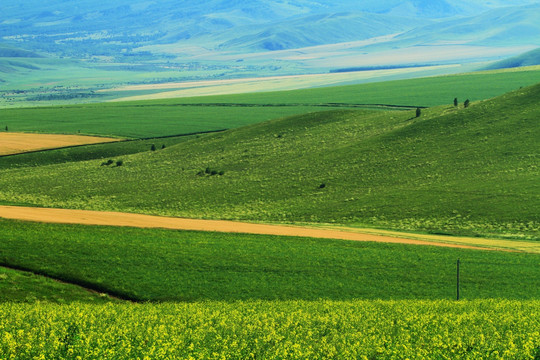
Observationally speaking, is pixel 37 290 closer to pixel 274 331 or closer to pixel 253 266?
pixel 253 266

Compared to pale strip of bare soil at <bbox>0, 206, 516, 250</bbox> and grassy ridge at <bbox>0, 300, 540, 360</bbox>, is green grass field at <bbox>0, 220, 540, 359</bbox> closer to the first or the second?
grassy ridge at <bbox>0, 300, 540, 360</bbox>

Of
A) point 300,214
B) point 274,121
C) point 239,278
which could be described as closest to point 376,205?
point 300,214

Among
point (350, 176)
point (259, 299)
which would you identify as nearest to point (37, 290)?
point (259, 299)

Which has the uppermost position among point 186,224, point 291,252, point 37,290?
point 37,290

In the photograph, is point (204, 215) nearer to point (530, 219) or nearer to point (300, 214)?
point (300, 214)

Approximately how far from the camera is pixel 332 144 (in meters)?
120

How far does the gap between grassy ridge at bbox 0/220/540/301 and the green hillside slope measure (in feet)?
63.5

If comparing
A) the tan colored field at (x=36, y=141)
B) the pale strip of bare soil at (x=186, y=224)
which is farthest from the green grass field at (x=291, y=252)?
the tan colored field at (x=36, y=141)

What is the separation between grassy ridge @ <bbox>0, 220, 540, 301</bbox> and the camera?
41.0 m

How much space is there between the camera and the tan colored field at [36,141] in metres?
132

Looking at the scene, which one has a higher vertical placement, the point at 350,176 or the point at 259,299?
the point at 259,299

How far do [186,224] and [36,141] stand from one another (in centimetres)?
8652

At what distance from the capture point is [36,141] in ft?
462

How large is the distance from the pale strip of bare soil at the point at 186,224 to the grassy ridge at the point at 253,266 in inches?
181
